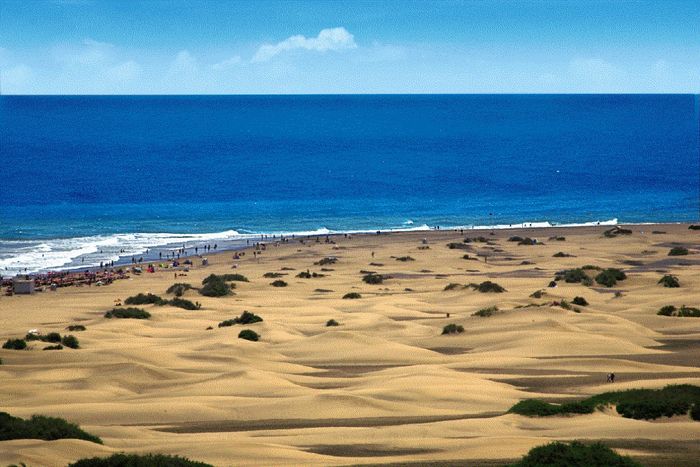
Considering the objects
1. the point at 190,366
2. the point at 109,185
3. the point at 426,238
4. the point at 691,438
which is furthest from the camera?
the point at 109,185

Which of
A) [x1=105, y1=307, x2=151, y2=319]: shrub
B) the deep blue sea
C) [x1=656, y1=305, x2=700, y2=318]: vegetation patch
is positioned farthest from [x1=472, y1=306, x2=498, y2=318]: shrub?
the deep blue sea

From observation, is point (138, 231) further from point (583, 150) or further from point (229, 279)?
point (583, 150)

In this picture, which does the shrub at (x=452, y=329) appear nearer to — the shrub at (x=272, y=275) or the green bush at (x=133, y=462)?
the shrub at (x=272, y=275)

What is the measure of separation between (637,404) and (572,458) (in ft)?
23.0

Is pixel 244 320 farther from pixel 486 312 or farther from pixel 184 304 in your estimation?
pixel 486 312

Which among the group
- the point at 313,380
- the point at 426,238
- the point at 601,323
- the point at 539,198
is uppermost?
the point at 539,198

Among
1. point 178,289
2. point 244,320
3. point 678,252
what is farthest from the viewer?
point 678,252

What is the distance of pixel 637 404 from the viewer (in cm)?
2438

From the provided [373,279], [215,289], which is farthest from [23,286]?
[373,279]

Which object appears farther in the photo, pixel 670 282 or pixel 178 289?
pixel 178 289

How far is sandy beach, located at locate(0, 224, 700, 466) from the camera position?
21984 millimetres

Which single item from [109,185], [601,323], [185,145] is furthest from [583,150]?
[601,323]

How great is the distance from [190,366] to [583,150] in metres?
165

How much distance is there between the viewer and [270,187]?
132500mm
